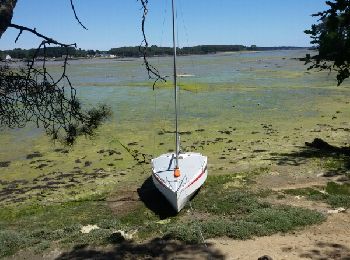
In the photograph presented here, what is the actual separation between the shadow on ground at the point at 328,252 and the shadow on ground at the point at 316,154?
7295mm

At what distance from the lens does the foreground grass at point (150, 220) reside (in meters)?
11.5

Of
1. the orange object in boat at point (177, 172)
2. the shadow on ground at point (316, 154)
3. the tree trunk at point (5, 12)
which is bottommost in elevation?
the shadow on ground at point (316, 154)

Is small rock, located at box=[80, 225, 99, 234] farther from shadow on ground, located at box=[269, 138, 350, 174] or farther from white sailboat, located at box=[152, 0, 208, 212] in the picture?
shadow on ground, located at box=[269, 138, 350, 174]

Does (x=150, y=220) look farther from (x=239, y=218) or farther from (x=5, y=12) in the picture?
(x=5, y=12)

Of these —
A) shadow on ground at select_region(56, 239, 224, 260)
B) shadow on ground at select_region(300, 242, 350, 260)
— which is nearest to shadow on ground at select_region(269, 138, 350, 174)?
shadow on ground at select_region(300, 242, 350, 260)

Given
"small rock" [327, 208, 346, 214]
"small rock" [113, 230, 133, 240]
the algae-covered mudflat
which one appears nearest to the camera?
"small rock" [113, 230, 133, 240]

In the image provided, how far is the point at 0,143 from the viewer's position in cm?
2570

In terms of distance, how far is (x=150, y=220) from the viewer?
13633mm

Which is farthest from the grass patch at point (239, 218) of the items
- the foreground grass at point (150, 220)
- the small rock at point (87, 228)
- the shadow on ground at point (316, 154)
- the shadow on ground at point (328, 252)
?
the shadow on ground at point (316, 154)

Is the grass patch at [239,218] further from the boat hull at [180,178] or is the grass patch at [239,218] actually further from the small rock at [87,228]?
the small rock at [87,228]

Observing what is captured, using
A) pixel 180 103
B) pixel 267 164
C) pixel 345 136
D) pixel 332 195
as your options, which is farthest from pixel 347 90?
pixel 332 195

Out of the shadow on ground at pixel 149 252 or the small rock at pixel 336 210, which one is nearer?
the shadow on ground at pixel 149 252

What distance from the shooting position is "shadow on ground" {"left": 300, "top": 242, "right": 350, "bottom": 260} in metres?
9.73

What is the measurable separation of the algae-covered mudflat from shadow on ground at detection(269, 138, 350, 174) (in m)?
0.05
